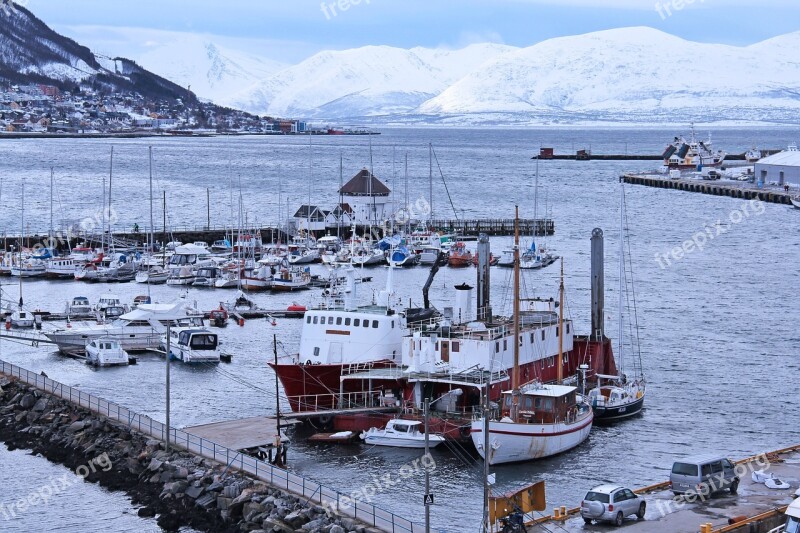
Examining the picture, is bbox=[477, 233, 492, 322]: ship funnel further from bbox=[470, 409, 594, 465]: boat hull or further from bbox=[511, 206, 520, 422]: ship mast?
bbox=[470, 409, 594, 465]: boat hull

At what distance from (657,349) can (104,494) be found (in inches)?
867

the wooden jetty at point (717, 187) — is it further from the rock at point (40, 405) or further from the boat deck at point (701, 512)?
the boat deck at point (701, 512)

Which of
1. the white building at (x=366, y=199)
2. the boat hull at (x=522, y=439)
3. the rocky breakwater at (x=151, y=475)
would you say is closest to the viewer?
the rocky breakwater at (x=151, y=475)

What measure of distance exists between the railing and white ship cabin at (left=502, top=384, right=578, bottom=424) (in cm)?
612

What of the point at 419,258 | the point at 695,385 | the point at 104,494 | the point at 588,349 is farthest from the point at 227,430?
the point at 419,258

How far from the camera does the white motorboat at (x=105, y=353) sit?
40.1 meters

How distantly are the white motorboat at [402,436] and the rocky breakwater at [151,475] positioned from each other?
4.95 metres

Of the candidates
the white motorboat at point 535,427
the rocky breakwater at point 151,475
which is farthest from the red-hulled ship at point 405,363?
the rocky breakwater at point 151,475

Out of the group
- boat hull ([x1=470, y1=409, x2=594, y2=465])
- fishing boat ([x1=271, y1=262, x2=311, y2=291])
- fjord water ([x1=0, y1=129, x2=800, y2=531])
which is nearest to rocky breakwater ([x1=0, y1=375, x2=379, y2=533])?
fjord water ([x1=0, y1=129, x2=800, y2=531])

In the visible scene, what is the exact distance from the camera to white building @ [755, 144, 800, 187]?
111 meters

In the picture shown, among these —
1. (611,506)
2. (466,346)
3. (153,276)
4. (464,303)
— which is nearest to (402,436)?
(466,346)

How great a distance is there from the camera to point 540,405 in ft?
94.7

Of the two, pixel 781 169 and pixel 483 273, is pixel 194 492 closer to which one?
pixel 483 273

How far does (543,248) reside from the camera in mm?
69438
